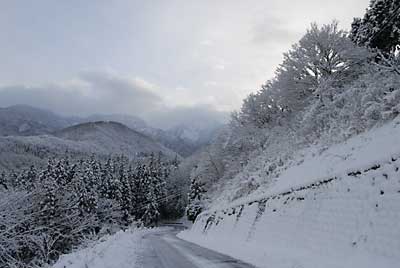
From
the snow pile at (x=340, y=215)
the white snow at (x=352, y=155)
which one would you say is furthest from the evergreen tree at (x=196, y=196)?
the snow pile at (x=340, y=215)

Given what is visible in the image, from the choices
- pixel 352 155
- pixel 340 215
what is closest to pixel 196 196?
pixel 352 155

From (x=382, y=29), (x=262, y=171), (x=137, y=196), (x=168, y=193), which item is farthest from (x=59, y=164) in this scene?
(x=382, y=29)

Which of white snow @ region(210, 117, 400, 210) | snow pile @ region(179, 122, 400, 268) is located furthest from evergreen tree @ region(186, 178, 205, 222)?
snow pile @ region(179, 122, 400, 268)

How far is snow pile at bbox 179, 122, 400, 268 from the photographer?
342 inches

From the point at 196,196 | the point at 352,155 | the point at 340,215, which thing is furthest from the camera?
the point at 196,196

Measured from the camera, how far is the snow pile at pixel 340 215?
342 inches

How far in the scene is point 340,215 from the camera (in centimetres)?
1067

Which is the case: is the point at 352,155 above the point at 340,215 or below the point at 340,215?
above

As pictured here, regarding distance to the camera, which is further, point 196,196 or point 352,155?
point 196,196

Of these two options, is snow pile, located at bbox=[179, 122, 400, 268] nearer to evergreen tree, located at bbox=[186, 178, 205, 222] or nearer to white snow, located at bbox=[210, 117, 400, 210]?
white snow, located at bbox=[210, 117, 400, 210]

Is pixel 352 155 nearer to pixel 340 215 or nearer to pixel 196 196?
pixel 340 215

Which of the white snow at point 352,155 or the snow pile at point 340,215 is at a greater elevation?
the white snow at point 352,155

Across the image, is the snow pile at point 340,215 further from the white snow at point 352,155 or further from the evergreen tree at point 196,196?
the evergreen tree at point 196,196

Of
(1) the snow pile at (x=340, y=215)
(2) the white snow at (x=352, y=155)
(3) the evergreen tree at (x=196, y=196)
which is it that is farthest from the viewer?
(3) the evergreen tree at (x=196, y=196)
